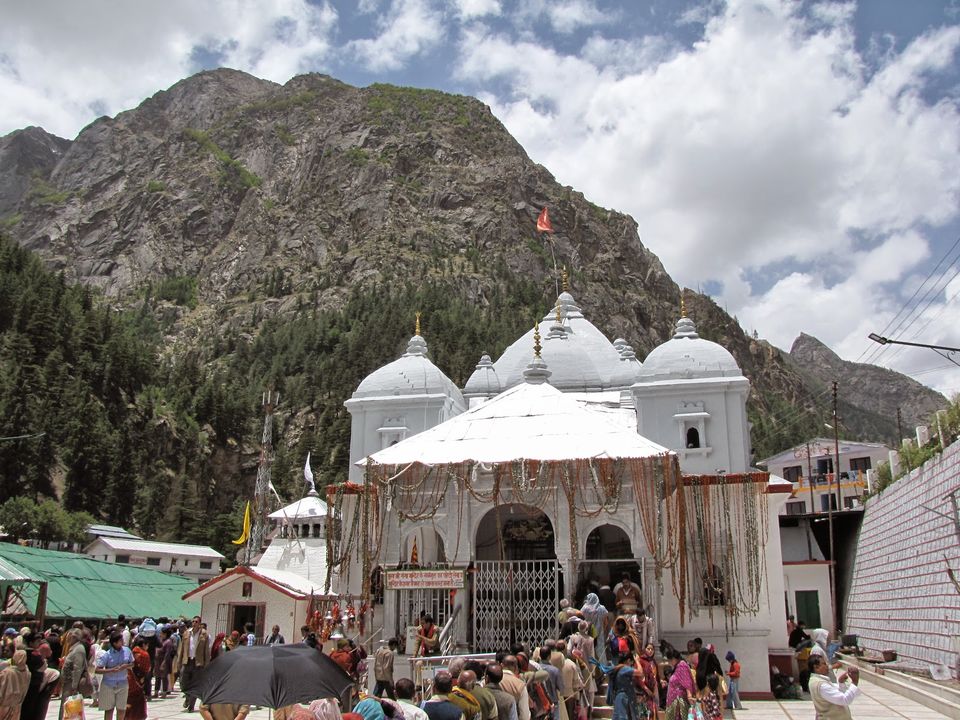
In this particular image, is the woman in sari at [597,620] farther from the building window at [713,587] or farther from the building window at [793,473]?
the building window at [793,473]

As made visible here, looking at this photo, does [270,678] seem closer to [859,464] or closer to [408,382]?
[408,382]

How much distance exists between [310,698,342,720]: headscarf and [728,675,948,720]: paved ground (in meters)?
8.89

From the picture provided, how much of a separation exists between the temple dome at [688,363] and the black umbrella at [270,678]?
20166mm

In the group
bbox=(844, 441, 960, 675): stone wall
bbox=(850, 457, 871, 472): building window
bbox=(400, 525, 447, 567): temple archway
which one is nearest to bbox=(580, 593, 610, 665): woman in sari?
bbox=(400, 525, 447, 567): temple archway

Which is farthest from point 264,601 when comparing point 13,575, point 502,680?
point 502,680

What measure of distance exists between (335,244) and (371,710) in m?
113

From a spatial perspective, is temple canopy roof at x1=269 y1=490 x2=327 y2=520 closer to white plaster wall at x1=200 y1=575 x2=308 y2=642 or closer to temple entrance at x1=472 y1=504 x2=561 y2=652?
white plaster wall at x1=200 y1=575 x2=308 y2=642

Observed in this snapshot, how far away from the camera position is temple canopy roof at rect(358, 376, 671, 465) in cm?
1753

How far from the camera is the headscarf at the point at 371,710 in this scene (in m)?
6.68

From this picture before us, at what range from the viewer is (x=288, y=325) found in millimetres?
94438

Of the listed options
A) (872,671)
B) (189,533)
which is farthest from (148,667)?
(189,533)

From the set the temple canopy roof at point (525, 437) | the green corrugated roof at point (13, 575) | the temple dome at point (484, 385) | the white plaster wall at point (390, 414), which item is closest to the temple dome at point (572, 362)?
the temple dome at point (484, 385)

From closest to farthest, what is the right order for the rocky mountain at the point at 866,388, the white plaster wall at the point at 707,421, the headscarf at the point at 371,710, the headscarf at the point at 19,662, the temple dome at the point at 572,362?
the headscarf at the point at 371,710
the headscarf at the point at 19,662
the white plaster wall at the point at 707,421
the temple dome at the point at 572,362
the rocky mountain at the point at 866,388

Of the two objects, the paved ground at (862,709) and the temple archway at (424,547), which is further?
the temple archway at (424,547)
